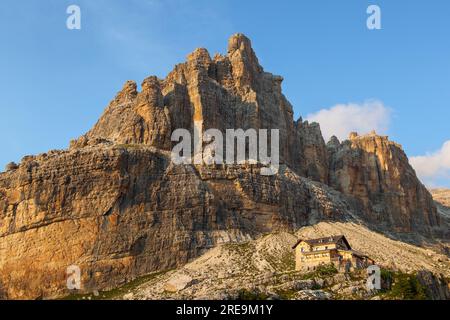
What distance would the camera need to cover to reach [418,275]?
138500 millimetres

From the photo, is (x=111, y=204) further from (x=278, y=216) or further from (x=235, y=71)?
(x=235, y=71)

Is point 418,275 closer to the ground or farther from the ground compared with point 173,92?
closer to the ground

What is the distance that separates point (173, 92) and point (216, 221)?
36.0m

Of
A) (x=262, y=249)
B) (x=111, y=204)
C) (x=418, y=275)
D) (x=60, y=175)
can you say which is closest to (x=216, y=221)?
(x=262, y=249)

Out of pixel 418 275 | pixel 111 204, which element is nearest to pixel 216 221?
pixel 111 204

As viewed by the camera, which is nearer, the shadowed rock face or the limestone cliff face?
the limestone cliff face

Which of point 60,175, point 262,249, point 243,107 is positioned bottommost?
point 262,249

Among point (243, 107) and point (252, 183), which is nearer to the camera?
point (252, 183)

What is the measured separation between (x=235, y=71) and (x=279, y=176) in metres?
34.0

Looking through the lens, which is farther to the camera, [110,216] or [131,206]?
[131,206]

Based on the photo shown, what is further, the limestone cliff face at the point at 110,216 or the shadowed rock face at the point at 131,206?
the shadowed rock face at the point at 131,206

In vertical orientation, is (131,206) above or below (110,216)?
above
